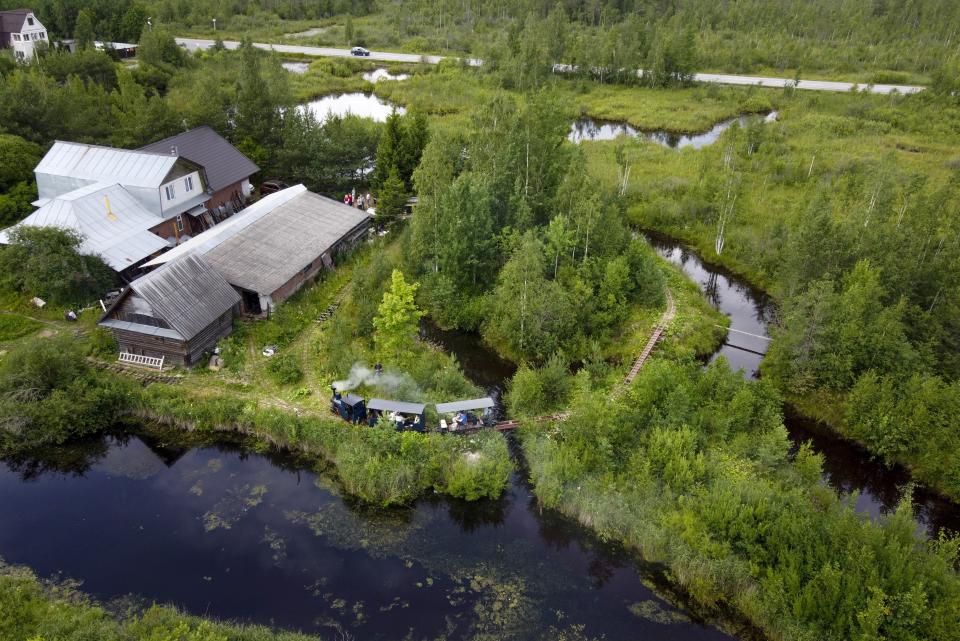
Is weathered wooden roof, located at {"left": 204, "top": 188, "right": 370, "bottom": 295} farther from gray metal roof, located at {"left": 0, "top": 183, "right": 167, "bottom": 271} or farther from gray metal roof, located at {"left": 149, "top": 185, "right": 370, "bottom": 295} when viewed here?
gray metal roof, located at {"left": 0, "top": 183, "right": 167, "bottom": 271}

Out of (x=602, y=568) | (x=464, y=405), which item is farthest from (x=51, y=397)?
(x=602, y=568)

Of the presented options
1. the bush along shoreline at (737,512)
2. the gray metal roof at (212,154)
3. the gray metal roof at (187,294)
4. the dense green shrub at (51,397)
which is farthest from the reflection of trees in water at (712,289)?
the dense green shrub at (51,397)

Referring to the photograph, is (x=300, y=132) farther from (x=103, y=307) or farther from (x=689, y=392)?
(x=689, y=392)

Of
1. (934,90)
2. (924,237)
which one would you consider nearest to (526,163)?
(924,237)

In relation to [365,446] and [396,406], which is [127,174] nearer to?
[396,406]

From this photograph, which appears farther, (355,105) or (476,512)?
(355,105)

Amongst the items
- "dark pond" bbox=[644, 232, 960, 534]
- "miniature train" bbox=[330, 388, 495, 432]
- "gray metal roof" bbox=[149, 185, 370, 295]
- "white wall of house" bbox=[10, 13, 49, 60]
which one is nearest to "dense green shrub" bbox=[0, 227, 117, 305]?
"gray metal roof" bbox=[149, 185, 370, 295]
